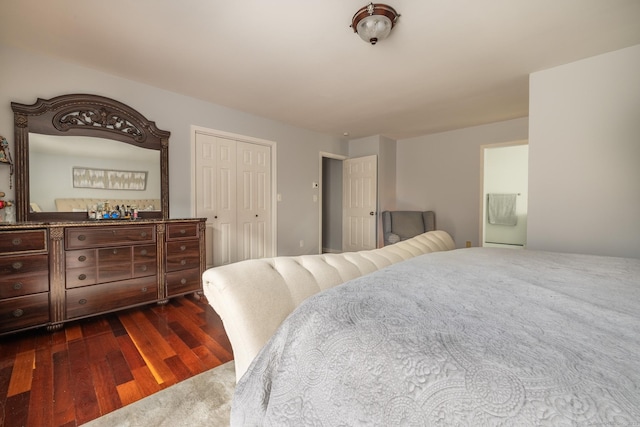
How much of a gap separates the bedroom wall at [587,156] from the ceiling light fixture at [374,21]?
1.89m

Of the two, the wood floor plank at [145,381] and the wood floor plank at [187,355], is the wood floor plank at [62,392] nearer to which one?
the wood floor plank at [145,381]

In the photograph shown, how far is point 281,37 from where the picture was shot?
6.77 ft

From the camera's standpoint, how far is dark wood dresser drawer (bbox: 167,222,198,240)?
2627 millimetres

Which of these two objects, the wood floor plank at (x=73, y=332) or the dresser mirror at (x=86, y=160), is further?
the dresser mirror at (x=86, y=160)

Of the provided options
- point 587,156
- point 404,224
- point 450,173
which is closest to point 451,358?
point 587,156

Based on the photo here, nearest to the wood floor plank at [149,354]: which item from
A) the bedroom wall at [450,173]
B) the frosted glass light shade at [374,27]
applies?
the frosted glass light shade at [374,27]

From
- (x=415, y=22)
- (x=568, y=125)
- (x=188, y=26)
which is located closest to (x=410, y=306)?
(x=415, y=22)

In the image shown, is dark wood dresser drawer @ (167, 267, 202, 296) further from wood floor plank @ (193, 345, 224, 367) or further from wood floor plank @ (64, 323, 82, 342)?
wood floor plank @ (193, 345, 224, 367)

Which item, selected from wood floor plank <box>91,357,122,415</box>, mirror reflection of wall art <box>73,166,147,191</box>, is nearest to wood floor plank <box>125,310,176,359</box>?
wood floor plank <box>91,357,122,415</box>

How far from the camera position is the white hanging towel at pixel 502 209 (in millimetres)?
5477

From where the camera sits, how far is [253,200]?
3947mm

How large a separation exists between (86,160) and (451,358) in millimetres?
3375

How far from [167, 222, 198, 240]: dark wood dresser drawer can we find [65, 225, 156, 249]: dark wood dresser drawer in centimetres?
15

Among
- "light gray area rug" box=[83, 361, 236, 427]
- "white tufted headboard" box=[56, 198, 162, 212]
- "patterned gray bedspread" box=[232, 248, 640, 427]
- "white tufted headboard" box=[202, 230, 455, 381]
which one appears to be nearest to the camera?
"patterned gray bedspread" box=[232, 248, 640, 427]
